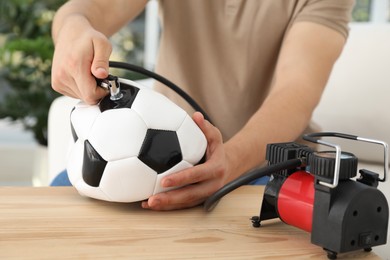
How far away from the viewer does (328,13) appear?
1376 mm

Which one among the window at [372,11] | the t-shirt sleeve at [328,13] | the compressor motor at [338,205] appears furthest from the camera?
the window at [372,11]

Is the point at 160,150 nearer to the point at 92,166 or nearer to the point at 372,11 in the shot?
the point at 92,166

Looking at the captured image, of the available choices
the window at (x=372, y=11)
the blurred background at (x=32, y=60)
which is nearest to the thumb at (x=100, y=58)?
the blurred background at (x=32, y=60)

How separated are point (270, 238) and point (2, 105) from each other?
300 cm

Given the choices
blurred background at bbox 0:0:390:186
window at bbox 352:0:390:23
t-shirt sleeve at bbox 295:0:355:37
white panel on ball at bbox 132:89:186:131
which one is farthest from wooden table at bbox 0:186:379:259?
window at bbox 352:0:390:23

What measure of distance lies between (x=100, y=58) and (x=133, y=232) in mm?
252

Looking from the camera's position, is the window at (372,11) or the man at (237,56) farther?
the window at (372,11)

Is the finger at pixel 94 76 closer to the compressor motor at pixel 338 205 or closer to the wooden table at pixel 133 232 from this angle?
the wooden table at pixel 133 232

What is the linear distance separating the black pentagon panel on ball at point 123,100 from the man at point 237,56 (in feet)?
0.20

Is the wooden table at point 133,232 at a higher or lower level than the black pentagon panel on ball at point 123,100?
lower

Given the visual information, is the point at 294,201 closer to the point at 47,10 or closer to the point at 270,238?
the point at 270,238

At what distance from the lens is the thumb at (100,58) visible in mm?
822

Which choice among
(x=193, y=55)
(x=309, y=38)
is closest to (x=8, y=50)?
(x=193, y=55)

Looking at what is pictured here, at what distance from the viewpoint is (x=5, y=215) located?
2.58 feet
